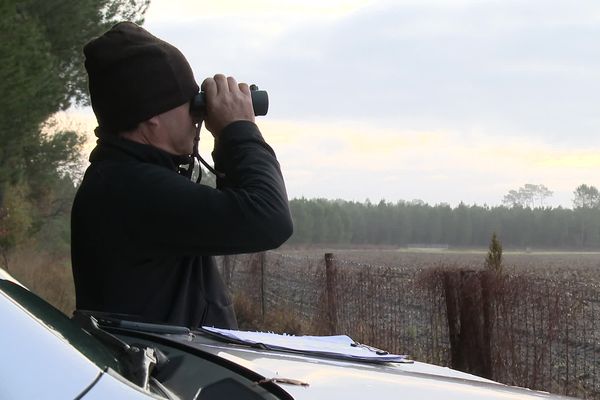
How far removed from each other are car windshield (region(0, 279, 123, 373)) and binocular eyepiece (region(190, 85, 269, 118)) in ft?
2.44

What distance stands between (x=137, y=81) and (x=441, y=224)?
91338 millimetres

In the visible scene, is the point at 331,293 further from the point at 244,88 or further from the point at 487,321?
the point at 244,88

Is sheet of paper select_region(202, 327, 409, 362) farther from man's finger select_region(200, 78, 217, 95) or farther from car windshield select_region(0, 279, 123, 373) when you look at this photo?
man's finger select_region(200, 78, 217, 95)

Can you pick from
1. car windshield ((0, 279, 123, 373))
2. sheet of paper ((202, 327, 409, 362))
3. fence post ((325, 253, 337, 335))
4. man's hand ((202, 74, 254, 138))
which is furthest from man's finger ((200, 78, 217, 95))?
fence post ((325, 253, 337, 335))

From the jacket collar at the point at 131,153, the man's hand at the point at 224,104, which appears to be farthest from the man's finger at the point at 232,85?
the jacket collar at the point at 131,153

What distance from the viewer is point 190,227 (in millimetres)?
2184

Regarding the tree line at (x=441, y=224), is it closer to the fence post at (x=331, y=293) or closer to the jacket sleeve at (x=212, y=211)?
the fence post at (x=331, y=293)

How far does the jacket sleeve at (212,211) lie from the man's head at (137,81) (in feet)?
0.70

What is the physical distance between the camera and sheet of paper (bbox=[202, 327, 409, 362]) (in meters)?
2.21

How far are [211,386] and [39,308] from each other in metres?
0.42

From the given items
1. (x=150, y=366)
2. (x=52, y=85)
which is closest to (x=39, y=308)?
(x=150, y=366)

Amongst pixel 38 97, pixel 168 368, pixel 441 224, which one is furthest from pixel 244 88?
pixel 441 224

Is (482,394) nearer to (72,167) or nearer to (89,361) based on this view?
(89,361)

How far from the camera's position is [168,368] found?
1.82m
